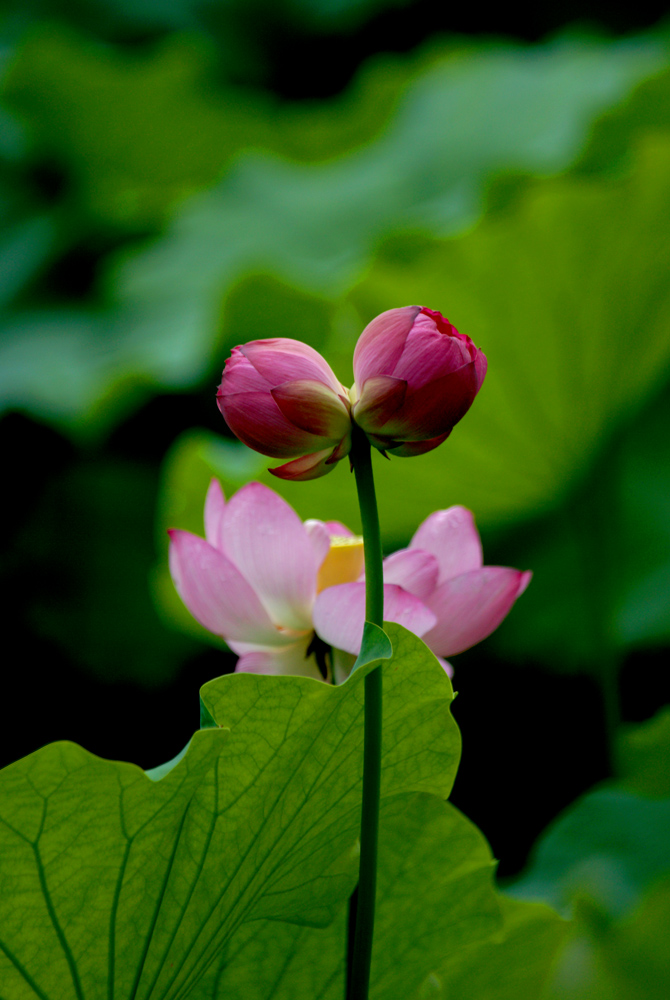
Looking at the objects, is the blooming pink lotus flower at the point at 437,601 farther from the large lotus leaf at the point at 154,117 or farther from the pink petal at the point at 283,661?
the large lotus leaf at the point at 154,117

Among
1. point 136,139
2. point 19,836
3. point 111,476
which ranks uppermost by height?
point 136,139

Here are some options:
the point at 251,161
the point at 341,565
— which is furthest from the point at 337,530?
the point at 251,161

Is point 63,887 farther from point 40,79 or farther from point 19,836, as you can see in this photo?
point 40,79

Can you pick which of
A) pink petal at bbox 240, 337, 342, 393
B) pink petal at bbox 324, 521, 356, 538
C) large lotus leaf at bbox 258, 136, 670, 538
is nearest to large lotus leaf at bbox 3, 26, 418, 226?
large lotus leaf at bbox 258, 136, 670, 538

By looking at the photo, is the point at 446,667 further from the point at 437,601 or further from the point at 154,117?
the point at 154,117

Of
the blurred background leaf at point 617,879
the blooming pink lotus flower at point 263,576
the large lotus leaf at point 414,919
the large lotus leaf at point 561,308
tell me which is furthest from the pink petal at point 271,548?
the large lotus leaf at point 561,308

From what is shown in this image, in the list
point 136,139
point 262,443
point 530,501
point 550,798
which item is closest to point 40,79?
point 136,139

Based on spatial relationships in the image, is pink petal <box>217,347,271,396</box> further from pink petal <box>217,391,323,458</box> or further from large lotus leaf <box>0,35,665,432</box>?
large lotus leaf <box>0,35,665,432</box>
